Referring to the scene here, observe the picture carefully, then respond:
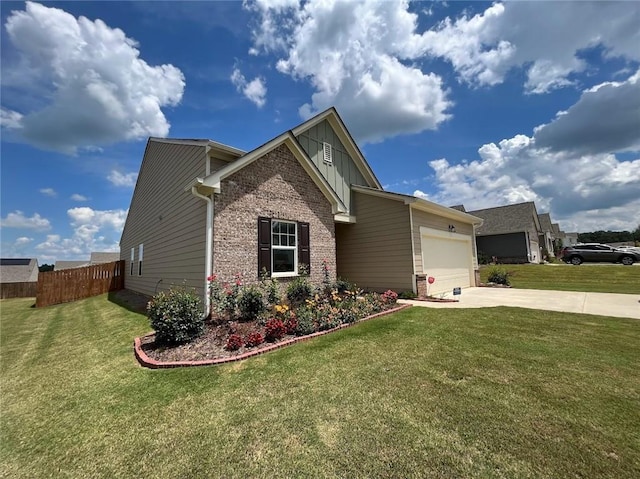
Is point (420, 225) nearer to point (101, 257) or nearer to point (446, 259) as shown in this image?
point (446, 259)

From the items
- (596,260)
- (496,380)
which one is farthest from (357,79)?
(596,260)

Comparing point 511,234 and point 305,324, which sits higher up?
point 511,234

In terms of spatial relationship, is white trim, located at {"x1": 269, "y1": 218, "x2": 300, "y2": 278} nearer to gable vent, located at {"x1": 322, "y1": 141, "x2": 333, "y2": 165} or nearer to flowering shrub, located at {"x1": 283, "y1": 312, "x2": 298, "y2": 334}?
flowering shrub, located at {"x1": 283, "y1": 312, "x2": 298, "y2": 334}

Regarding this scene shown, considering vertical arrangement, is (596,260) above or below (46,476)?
above

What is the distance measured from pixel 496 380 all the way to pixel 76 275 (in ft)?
65.7

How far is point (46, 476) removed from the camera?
2.52 metres

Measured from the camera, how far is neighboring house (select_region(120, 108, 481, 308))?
7777 mm

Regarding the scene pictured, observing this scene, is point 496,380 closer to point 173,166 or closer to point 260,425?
point 260,425

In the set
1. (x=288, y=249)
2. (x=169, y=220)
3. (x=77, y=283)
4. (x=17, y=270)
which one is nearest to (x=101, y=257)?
(x=17, y=270)

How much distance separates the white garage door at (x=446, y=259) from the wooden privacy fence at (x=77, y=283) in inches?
726

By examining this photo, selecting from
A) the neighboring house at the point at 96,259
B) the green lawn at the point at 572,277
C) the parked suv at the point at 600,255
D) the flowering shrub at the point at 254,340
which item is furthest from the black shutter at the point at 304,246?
the neighboring house at the point at 96,259

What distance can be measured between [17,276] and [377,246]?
40746 millimetres

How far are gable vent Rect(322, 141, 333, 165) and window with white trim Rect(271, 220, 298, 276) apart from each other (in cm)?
512

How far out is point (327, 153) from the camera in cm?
1330
